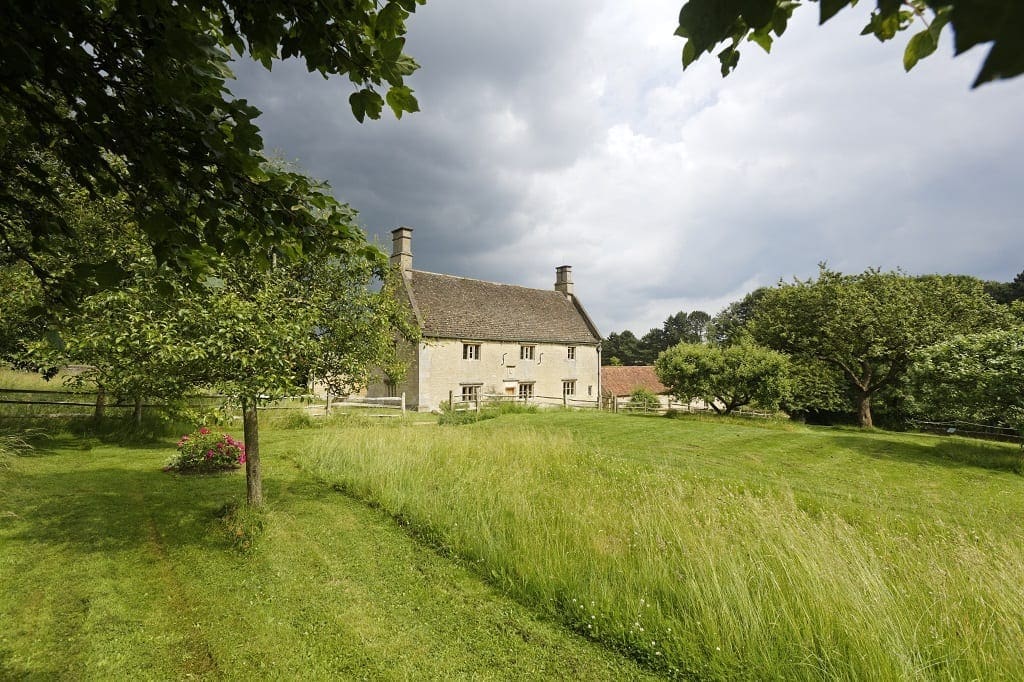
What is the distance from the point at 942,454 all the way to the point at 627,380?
27.9 meters

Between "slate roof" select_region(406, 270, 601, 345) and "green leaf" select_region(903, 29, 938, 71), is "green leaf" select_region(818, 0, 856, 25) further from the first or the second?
"slate roof" select_region(406, 270, 601, 345)

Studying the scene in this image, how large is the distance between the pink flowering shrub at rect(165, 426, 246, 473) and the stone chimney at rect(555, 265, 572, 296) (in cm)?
3008

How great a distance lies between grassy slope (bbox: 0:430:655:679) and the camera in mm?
4223

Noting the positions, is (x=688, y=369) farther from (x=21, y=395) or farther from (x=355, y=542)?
(x=21, y=395)

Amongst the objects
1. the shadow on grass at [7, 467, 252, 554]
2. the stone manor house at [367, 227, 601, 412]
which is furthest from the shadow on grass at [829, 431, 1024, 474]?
the stone manor house at [367, 227, 601, 412]

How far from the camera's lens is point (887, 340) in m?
25.5

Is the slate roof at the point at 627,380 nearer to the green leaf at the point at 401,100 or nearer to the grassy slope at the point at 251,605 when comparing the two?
the grassy slope at the point at 251,605

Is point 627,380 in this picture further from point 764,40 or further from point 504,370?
point 764,40

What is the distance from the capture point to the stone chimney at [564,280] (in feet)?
126

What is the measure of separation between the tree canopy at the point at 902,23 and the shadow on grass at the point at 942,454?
1451 centimetres

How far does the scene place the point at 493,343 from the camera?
98.1ft

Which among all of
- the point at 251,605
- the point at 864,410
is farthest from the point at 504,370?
the point at 251,605

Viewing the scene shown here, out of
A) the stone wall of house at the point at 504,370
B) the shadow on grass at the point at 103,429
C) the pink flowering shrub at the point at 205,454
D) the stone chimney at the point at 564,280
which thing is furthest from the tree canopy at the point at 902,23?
the stone chimney at the point at 564,280

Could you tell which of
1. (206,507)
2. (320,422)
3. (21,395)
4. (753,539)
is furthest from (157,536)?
(21,395)
